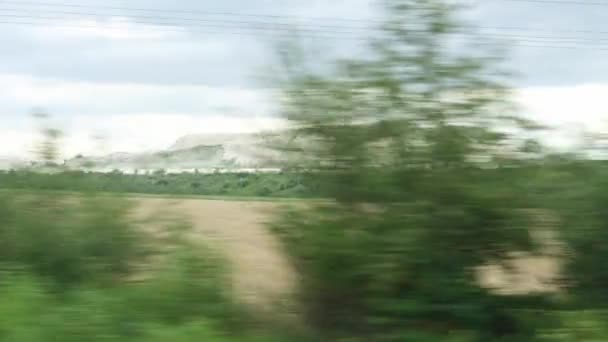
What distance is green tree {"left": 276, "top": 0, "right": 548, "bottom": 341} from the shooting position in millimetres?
9492

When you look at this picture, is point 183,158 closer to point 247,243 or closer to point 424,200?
point 247,243

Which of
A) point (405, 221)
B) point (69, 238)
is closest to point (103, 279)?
point (69, 238)

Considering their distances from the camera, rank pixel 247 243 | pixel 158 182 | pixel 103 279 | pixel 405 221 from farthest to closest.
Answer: pixel 158 182 → pixel 247 243 → pixel 103 279 → pixel 405 221

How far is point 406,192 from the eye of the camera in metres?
9.73

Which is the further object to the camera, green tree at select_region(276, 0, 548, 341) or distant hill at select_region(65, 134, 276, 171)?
distant hill at select_region(65, 134, 276, 171)

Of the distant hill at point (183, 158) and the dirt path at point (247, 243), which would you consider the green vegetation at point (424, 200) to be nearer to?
the dirt path at point (247, 243)

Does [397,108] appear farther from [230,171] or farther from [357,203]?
[230,171]

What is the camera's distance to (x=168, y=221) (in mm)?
11008

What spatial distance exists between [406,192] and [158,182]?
3513mm

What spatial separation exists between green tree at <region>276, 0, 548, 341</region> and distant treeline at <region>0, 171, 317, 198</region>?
535 millimetres

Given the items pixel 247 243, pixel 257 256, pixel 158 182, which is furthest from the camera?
pixel 158 182

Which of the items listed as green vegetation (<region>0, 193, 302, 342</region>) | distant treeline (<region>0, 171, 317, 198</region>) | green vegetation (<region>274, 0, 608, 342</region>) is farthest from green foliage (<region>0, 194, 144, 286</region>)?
green vegetation (<region>274, 0, 608, 342</region>)

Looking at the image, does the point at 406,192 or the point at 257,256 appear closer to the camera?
the point at 406,192

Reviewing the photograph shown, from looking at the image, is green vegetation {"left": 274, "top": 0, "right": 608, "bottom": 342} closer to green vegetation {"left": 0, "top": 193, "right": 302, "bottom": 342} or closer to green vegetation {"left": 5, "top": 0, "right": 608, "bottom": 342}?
green vegetation {"left": 5, "top": 0, "right": 608, "bottom": 342}
